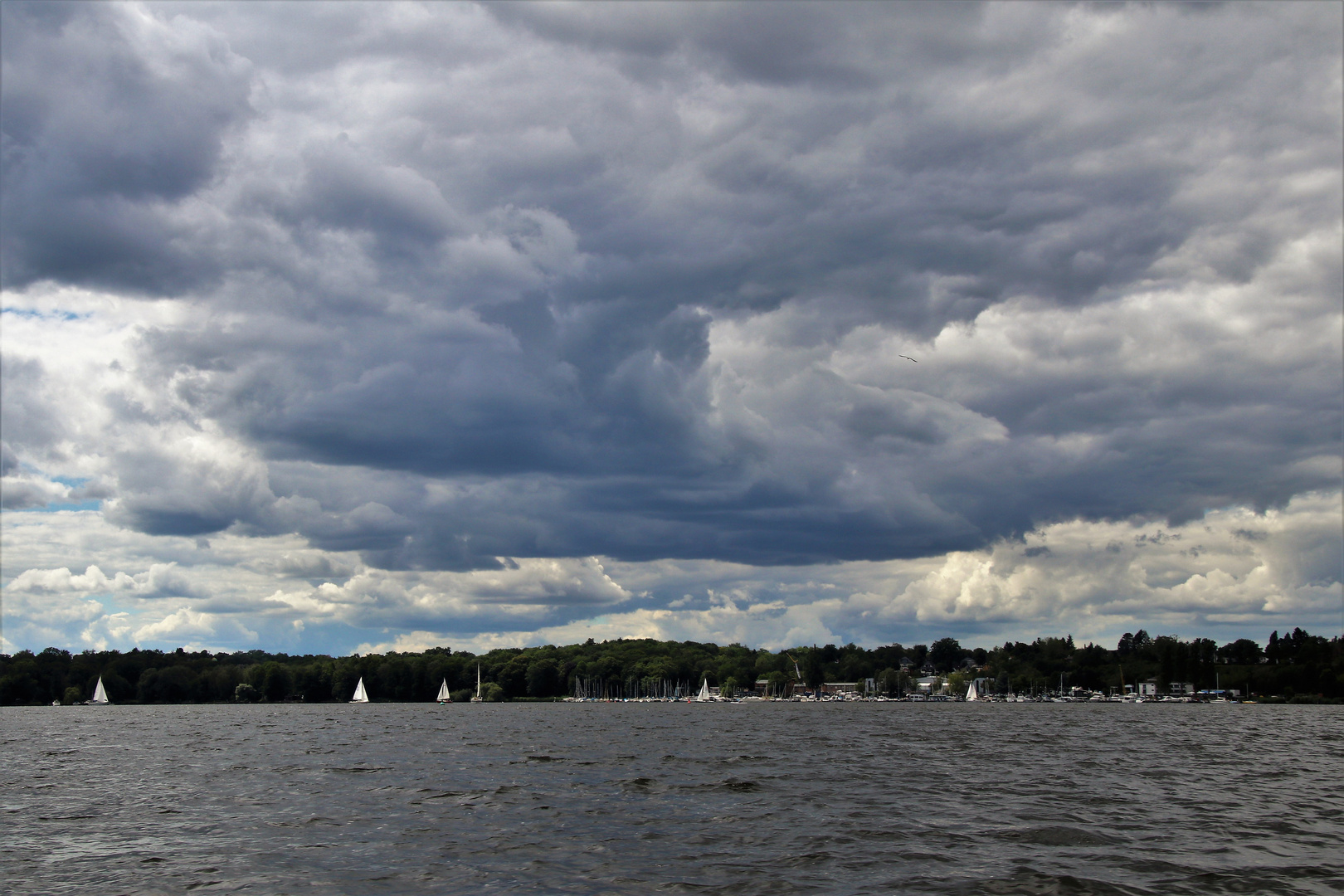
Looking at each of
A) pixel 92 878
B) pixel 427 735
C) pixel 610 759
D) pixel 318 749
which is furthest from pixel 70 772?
pixel 427 735

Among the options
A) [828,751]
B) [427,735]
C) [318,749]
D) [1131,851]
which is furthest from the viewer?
[427,735]

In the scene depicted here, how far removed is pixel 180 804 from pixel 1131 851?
1484 inches

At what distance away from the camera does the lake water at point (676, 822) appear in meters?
26.2

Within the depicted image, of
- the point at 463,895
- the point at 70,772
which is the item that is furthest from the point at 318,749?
the point at 463,895

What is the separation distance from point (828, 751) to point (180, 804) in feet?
150

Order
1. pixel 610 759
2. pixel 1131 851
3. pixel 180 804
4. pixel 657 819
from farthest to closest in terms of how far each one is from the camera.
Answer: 1. pixel 610 759
2. pixel 180 804
3. pixel 657 819
4. pixel 1131 851

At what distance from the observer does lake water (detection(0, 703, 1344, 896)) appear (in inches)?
1031

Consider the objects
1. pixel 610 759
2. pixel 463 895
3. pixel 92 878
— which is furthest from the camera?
pixel 610 759

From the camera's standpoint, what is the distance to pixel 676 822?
117 feet

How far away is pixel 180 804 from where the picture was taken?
4250 centimetres

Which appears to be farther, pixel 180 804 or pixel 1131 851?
pixel 180 804

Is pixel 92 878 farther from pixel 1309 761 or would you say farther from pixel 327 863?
pixel 1309 761

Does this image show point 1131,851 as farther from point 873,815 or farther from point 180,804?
point 180,804

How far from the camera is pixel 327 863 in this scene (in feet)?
93.0
